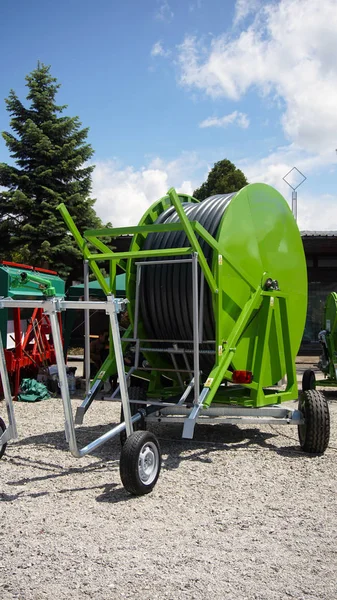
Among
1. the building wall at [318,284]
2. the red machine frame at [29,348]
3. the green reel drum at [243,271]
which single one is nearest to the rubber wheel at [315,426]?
the green reel drum at [243,271]

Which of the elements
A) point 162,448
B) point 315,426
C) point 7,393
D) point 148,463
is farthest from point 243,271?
point 7,393

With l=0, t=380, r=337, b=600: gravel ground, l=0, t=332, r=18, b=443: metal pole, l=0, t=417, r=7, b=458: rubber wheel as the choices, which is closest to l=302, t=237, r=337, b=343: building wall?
l=0, t=380, r=337, b=600: gravel ground

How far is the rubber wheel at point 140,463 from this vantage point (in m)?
5.15

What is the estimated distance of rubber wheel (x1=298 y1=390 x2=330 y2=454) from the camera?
22.1 feet

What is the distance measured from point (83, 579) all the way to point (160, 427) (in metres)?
4.89

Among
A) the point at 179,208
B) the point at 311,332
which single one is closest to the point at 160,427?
the point at 179,208

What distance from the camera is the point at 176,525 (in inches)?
182

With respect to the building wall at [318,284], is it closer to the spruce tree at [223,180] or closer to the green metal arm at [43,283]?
the spruce tree at [223,180]

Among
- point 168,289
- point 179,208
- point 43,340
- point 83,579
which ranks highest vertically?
point 179,208

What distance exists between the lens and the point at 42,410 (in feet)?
33.2

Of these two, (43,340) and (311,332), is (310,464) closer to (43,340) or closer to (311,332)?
(43,340)

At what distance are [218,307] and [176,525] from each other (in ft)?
8.49

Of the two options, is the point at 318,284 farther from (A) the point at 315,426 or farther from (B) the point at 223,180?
(B) the point at 223,180

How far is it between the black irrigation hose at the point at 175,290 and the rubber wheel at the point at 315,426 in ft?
4.10
